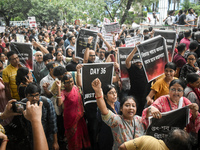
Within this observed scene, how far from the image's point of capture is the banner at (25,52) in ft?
15.8

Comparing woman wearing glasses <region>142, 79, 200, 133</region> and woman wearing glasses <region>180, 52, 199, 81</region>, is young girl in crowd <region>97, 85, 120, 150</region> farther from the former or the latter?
woman wearing glasses <region>180, 52, 199, 81</region>

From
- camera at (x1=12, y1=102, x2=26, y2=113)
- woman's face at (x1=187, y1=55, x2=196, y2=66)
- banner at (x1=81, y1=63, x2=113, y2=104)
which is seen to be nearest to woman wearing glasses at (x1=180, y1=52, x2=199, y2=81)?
woman's face at (x1=187, y1=55, x2=196, y2=66)

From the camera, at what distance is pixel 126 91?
14.8 feet

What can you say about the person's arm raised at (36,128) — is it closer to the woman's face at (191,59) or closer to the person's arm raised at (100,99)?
the person's arm raised at (100,99)

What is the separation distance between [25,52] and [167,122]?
3822 mm

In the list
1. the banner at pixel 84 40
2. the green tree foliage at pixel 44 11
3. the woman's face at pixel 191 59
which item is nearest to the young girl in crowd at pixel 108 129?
the woman's face at pixel 191 59

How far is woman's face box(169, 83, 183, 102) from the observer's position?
2607 millimetres

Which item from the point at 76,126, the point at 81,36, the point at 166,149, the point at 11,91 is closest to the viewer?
the point at 166,149

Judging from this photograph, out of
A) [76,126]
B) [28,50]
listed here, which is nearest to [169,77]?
[76,126]

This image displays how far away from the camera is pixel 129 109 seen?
7.75ft

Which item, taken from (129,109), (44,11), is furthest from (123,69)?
(44,11)

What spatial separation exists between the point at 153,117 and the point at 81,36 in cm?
359

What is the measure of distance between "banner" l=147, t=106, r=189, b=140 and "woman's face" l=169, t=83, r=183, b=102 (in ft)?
0.86

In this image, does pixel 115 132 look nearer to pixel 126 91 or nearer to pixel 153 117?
pixel 153 117
